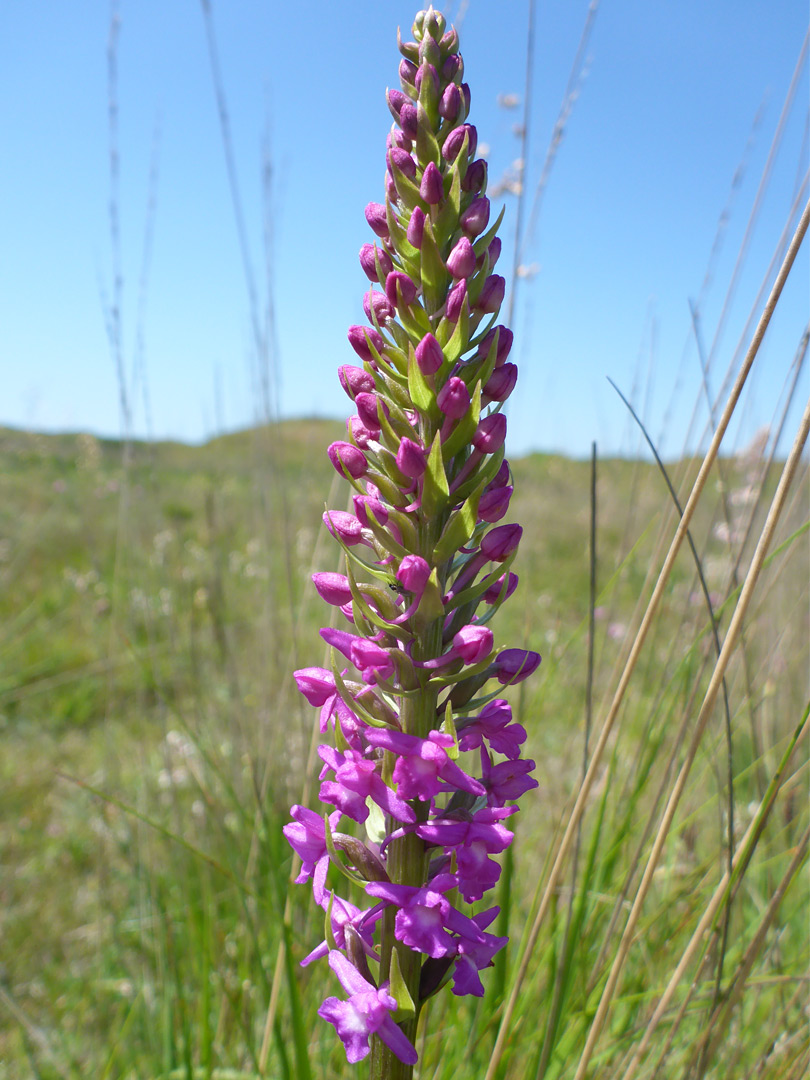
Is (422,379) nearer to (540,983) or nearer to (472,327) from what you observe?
(472,327)

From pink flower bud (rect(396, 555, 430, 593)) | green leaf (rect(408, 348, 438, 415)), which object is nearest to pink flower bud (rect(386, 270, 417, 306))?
green leaf (rect(408, 348, 438, 415))

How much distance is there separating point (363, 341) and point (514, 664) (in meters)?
0.62

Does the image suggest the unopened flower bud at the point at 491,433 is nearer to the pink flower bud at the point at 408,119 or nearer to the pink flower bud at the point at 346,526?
the pink flower bud at the point at 346,526

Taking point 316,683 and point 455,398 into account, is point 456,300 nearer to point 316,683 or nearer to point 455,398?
point 455,398

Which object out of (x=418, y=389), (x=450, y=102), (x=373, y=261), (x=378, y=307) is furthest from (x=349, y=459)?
(x=450, y=102)

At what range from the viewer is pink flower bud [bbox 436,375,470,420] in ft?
3.43

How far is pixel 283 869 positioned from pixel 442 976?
1429 millimetres

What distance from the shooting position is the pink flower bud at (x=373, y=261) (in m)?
1.18

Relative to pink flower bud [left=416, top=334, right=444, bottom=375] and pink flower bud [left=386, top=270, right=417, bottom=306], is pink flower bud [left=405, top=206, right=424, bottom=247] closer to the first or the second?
pink flower bud [left=386, top=270, right=417, bottom=306]

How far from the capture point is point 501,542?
3.70 ft

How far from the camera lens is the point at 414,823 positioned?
3.37 feet

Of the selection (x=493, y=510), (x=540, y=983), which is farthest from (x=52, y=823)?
(x=493, y=510)

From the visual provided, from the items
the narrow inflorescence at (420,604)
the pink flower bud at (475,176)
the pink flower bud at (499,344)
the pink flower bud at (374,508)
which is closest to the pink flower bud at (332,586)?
the narrow inflorescence at (420,604)

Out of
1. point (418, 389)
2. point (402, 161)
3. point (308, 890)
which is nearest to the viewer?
point (418, 389)
